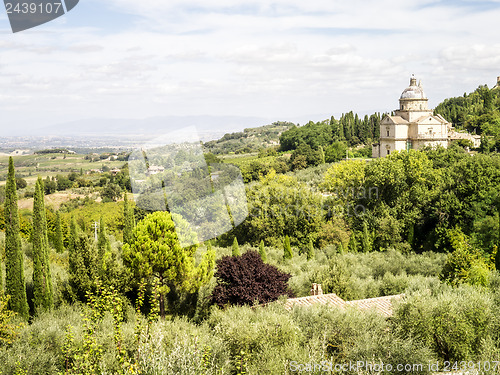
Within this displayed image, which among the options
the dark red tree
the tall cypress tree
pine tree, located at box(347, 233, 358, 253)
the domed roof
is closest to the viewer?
the tall cypress tree

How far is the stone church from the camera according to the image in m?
45.9

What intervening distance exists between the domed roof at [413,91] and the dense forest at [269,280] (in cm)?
1814

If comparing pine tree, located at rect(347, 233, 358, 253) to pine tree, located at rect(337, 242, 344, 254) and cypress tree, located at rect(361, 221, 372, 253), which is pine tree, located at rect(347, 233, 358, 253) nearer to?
cypress tree, located at rect(361, 221, 372, 253)

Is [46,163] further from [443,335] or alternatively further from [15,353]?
[443,335]

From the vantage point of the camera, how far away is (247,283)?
1420cm

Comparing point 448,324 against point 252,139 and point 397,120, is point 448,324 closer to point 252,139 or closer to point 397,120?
point 397,120

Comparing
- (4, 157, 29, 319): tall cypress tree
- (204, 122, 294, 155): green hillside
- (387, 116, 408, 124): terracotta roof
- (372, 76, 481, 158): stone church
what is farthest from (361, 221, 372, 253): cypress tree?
(204, 122, 294, 155): green hillside

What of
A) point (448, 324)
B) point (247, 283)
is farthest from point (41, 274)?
point (448, 324)

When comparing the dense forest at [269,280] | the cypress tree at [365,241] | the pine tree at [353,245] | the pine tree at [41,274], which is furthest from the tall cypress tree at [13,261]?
the cypress tree at [365,241]

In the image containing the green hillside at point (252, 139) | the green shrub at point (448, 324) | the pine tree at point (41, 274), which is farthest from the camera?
the green hillside at point (252, 139)

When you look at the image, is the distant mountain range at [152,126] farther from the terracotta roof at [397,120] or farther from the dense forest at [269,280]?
the terracotta roof at [397,120]

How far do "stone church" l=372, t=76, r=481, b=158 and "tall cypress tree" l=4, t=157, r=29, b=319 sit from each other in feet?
128

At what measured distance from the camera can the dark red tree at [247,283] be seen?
14.0 meters

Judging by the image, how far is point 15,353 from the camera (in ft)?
30.0
